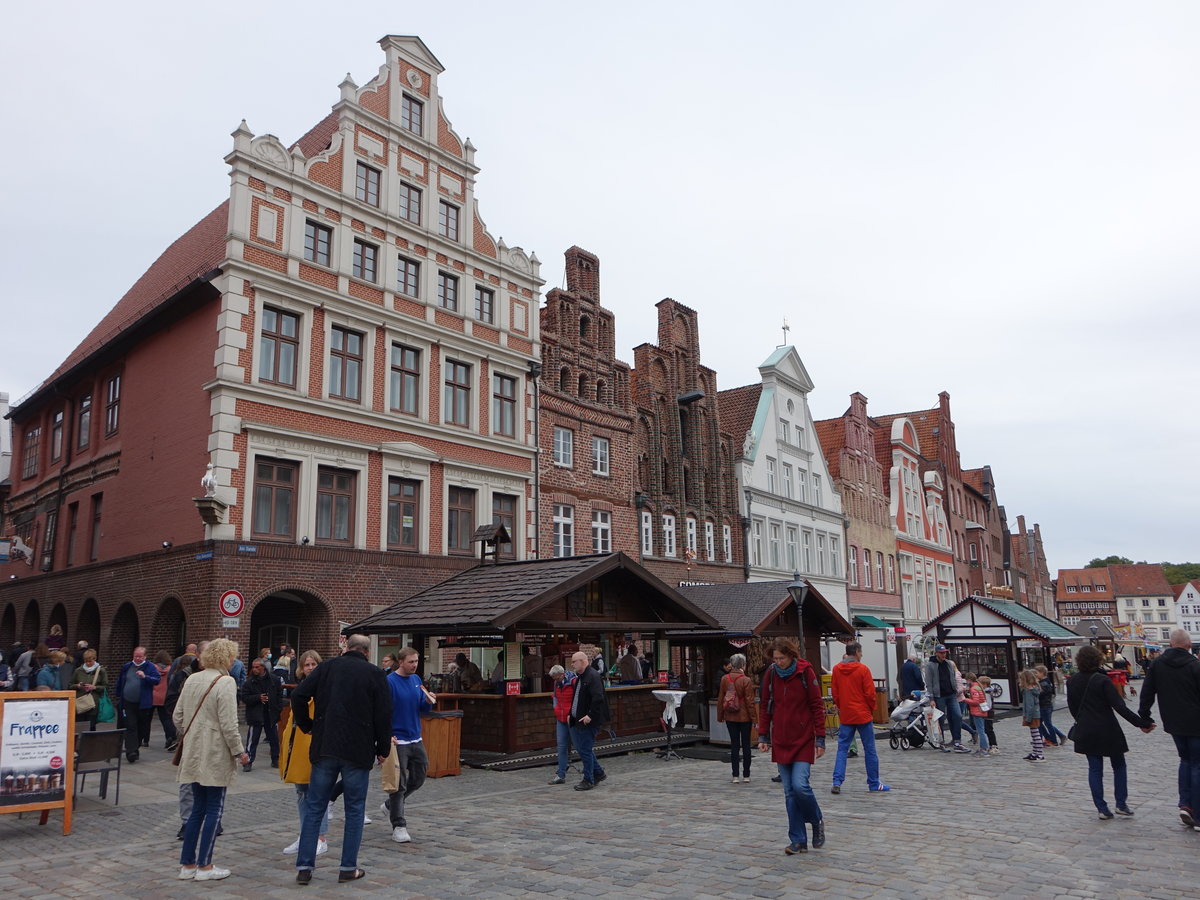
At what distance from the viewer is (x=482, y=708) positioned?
15227mm

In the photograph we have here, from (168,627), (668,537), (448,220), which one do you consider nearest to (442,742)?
(168,627)

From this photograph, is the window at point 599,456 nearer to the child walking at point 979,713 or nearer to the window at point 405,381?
the window at point 405,381

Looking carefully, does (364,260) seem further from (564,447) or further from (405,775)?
(405,775)

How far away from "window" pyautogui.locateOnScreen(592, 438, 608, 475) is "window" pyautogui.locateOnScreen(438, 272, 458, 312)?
6519mm

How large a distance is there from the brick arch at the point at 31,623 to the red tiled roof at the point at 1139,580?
135 meters

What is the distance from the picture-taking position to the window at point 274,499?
789 inches

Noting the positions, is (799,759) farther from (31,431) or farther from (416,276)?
(31,431)

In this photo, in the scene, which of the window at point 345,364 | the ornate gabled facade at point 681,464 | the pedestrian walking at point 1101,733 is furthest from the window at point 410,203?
the pedestrian walking at point 1101,733

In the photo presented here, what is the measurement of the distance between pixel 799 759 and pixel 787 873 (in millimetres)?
1038

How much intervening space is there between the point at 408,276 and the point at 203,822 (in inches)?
726

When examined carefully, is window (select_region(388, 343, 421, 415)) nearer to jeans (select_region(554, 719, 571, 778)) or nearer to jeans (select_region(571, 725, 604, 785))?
jeans (select_region(554, 719, 571, 778))

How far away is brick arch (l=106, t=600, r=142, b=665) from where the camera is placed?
2241cm

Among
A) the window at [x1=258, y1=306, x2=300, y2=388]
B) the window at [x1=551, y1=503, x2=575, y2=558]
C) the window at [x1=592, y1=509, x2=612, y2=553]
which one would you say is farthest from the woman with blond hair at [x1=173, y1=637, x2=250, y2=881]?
the window at [x1=592, y1=509, x2=612, y2=553]

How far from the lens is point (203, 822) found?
24.6 ft
